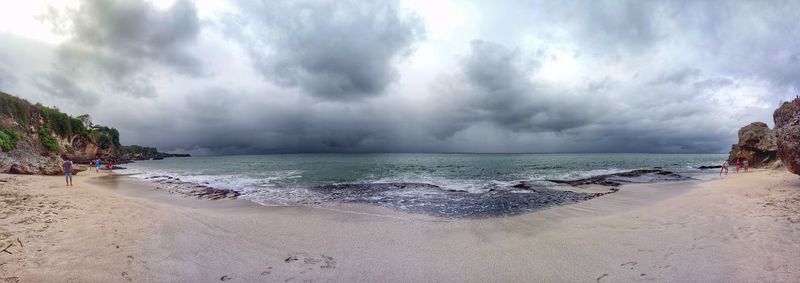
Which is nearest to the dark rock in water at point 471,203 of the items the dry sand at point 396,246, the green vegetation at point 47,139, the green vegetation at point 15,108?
the dry sand at point 396,246

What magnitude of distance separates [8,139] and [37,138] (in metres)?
15.2

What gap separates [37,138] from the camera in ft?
140

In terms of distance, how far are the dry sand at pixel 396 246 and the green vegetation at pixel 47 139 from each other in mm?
46516

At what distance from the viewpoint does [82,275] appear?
20.3 feet

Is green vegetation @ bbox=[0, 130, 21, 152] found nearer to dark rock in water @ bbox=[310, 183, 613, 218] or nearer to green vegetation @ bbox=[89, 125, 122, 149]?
dark rock in water @ bbox=[310, 183, 613, 218]

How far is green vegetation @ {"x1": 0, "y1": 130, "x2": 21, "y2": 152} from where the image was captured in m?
30.5

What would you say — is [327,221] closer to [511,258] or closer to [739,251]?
[511,258]

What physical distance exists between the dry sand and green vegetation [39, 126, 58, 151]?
4652cm

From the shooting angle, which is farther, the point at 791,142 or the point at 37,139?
the point at 37,139

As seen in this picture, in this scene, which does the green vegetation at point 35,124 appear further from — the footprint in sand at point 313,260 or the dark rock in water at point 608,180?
the dark rock in water at point 608,180

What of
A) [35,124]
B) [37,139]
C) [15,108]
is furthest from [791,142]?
[35,124]

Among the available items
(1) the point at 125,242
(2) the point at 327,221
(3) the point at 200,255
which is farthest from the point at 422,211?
(1) the point at 125,242

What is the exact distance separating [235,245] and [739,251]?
1329 cm

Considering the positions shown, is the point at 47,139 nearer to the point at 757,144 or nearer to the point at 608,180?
the point at 608,180
